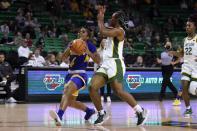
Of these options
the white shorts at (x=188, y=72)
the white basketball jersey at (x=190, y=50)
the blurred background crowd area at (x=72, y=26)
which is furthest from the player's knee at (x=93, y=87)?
the blurred background crowd area at (x=72, y=26)

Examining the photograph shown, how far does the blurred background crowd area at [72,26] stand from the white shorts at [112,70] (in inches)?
350

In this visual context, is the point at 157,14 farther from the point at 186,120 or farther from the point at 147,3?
the point at 186,120

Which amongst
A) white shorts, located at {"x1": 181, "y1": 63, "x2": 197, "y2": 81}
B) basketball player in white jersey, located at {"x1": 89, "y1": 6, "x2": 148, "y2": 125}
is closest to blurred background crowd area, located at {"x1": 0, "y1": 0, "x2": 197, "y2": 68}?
white shorts, located at {"x1": 181, "y1": 63, "x2": 197, "y2": 81}

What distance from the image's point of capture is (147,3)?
1195 inches

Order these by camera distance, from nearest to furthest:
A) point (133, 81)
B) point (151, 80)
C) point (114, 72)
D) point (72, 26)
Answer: point (114, 72) → point (133, 81) → point (151, 80) → point (72, 26)

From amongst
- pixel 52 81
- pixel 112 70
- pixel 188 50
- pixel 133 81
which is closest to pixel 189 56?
pixel 188 50

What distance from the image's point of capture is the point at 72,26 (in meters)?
24.5

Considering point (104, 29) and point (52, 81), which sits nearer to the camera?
point (104, 29)

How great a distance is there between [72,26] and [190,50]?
13.4 metres

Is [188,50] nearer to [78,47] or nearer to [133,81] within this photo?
[78,47]

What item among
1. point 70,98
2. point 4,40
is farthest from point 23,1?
point 70,98

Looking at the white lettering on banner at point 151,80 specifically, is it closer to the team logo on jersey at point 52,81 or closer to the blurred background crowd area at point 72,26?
the blurred background crowd area at point 72,26

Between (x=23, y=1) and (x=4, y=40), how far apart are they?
15.5 ft

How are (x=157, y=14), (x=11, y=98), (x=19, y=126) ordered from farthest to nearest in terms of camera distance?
(x=157, y=14)
(x=11, y=98)
(x=19, y=126)
